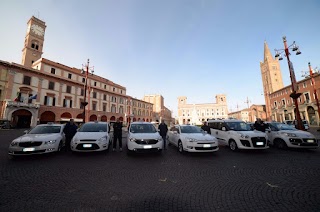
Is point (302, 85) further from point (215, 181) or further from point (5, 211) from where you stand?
point (5, 211)

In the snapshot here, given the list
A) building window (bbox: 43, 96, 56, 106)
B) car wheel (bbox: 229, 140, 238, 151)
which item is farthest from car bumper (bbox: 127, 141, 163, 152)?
building window (bbox: 43, 96, 56, 106)

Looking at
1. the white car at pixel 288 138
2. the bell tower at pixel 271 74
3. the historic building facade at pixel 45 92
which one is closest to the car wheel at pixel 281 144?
the white car at pixel 288 138

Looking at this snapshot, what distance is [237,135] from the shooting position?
8109mm

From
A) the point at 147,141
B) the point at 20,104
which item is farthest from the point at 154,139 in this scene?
the point at 20,104

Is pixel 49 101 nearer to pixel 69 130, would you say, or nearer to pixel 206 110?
pixel 69 130

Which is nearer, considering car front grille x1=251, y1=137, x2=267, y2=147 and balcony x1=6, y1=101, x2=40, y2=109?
car front grille x1=251, y1=137, x2=267, y2=147

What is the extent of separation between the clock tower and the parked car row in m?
40.6

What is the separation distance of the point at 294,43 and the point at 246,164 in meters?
12.7

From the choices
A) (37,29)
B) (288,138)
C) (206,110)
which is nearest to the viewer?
(288,138)

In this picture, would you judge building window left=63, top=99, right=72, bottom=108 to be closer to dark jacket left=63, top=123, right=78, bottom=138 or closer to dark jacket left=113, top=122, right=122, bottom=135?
dark jacket left=63, top=123, right=78, bottom=138

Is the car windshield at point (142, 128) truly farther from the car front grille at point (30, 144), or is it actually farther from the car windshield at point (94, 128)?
the car front grille at point (30, 144)

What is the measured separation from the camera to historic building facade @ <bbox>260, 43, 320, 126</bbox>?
110 ft

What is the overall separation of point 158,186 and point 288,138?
8631 millimetres

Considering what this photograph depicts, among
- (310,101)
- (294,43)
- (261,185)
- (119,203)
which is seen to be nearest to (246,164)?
(261,185)
